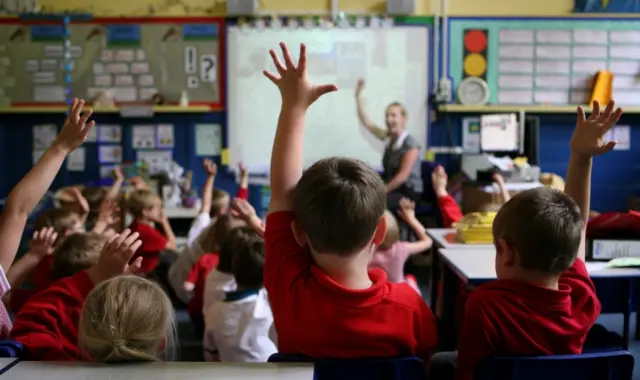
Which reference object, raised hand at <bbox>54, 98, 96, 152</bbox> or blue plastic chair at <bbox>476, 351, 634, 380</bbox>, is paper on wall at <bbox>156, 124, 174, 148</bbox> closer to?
raised hand at <bbox>54, 98, 96, 152</bbox>

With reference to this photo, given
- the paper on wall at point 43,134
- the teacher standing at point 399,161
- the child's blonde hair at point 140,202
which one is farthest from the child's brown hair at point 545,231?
the paper on wall at point 43,134

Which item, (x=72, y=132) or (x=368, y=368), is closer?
(x=368, y=368)

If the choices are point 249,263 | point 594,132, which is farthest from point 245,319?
point 594,132

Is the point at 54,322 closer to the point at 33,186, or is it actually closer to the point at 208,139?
the point at 33,186

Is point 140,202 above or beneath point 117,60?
beneath

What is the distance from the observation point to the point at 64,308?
1.57m

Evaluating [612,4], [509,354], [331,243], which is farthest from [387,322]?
[612,4]

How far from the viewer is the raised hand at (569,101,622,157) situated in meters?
1.67

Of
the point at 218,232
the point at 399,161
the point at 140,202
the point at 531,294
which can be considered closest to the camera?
the point at 531,294

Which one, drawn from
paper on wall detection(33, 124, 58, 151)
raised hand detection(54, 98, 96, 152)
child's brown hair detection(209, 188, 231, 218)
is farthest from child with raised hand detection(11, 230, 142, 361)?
paper on wall detection(33, 124, 58, 151)

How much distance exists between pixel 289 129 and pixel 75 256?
1019mm

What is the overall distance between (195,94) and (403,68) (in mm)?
1822

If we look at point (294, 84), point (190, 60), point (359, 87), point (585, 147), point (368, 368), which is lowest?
point (368, 368)

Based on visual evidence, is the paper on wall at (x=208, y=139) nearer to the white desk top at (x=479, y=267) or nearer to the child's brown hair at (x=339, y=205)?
the white desk top at (x=479, y=267)
